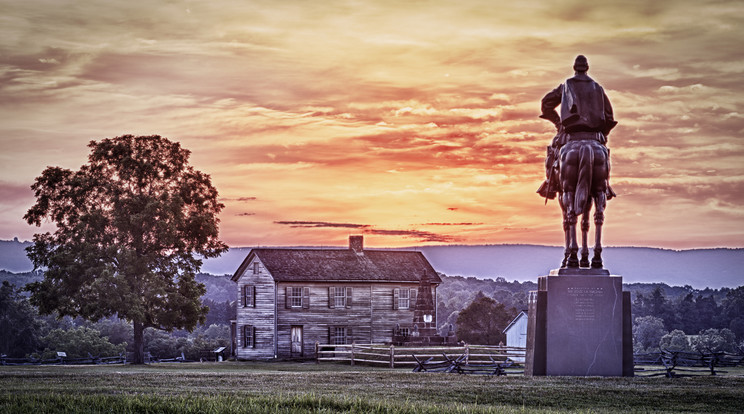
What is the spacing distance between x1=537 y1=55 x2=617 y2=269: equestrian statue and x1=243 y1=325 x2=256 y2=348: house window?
149 feet

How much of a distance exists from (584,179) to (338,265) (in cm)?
4622

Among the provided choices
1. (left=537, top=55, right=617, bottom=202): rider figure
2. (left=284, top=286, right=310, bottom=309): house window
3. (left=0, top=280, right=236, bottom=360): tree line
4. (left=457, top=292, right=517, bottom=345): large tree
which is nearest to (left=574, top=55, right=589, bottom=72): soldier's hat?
(left=537, top=55, right=617, bottom=202): rider figure

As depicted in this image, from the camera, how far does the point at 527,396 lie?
71.4ft

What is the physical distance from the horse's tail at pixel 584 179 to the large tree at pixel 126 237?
3186cm

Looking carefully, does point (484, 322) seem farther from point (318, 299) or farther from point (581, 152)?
point (581, 152)

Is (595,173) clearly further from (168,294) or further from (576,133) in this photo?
(168,294)

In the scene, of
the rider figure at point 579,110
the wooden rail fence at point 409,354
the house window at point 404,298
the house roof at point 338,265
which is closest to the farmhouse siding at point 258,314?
the house roof at point 338,265

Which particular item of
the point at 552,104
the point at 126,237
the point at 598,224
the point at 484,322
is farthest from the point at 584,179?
the point at 484,322

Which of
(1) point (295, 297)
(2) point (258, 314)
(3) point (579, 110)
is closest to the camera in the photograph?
(3) point (579, 110)

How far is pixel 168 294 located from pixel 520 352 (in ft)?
64.7

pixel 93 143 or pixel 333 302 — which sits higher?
pixel 93 143

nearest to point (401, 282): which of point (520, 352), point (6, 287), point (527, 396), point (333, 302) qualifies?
point (333, 302)

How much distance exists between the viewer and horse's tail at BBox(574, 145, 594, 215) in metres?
26.0

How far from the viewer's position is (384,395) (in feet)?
72.9
